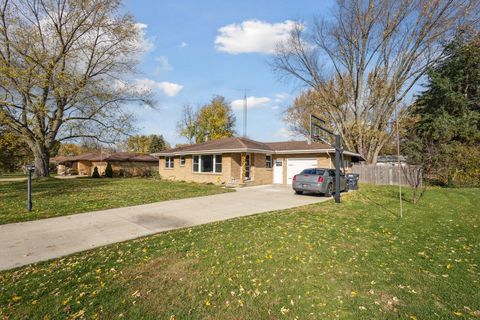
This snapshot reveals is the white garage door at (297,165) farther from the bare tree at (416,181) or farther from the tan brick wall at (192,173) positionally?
the bare tree at (416,181)

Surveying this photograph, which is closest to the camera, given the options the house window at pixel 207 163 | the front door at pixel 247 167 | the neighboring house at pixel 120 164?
the front door at pixel 247 167

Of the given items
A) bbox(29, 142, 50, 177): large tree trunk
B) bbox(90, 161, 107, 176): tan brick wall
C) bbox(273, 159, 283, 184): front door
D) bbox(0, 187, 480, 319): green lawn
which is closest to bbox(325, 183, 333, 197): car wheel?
bbox(0, 187, 480, 319): green lawn

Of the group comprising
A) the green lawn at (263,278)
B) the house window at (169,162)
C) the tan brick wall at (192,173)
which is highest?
the house window at (169,162)

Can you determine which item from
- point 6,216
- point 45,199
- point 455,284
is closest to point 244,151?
point 45,199

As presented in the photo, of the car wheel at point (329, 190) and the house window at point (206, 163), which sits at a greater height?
the house window at point (206, 163)

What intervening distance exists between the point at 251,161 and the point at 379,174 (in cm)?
987

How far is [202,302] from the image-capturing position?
3.22 m

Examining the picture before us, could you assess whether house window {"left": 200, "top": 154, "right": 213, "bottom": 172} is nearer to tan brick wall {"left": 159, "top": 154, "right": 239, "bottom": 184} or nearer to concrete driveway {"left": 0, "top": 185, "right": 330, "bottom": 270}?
tan brick wall {"left": 159, "top": 154, "right": 239, "bottom": 184}

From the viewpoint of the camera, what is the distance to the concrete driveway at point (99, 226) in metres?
5.31

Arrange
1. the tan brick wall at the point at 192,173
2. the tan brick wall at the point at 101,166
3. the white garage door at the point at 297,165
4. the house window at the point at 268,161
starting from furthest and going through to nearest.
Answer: the tan brick wall at the point at 101,166
the house window at the point at 268,161
the white garage door at the point at 297,165
the tan brick wall at the point at 192,173

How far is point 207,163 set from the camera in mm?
20250

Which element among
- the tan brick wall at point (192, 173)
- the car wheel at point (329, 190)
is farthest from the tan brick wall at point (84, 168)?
the car wheel at point (329, 190)

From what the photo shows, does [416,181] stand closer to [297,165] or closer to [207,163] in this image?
[297,165]

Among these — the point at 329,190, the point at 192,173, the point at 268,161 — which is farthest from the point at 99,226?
the point at 268,161
